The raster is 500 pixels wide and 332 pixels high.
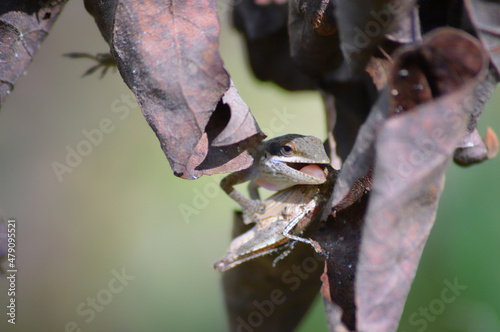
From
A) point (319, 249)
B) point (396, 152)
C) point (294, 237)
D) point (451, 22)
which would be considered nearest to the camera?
point (396, 152)

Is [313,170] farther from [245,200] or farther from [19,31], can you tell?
[19,31]

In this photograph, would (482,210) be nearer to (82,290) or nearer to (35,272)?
(82,290)

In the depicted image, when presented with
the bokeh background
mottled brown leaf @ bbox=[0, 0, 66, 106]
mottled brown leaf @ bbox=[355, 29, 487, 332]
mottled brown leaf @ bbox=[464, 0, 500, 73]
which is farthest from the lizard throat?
mottled brown leaf @ bbox=[0, 0, 66, 106]

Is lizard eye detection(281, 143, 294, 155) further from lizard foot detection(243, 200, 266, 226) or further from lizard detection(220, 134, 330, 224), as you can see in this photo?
lizard foot detection(243, 200, 266, 226)

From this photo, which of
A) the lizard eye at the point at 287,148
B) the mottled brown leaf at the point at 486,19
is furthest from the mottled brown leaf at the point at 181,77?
the mottled brown leaf at the point at 486,19

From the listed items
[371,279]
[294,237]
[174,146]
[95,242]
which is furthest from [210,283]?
[371,279]

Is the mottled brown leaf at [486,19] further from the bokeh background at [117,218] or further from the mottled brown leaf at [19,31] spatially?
the mottled brown leaf at [19,31]
